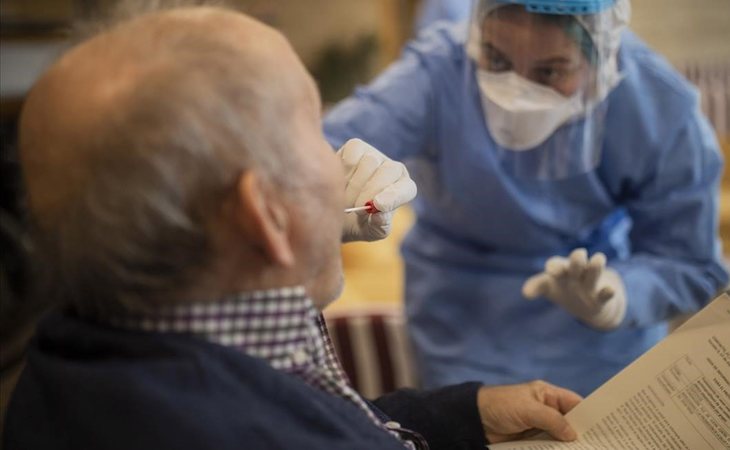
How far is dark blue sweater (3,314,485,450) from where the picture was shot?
52cm

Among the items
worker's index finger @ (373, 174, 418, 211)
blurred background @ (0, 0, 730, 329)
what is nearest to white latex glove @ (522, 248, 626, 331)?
worker's index finger @ (373, 174, 418, 211)

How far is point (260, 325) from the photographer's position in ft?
1.87

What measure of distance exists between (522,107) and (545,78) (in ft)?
0.14

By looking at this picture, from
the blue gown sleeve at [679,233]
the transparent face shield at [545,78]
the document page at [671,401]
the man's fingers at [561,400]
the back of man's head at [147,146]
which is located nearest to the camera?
the back of man's head at [147,146]

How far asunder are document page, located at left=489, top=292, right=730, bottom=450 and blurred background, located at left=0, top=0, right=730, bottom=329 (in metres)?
1.26

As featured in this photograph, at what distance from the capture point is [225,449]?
53 cm

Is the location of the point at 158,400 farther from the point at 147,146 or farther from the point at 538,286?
the point at 538,286

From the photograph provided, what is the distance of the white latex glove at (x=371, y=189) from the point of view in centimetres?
81

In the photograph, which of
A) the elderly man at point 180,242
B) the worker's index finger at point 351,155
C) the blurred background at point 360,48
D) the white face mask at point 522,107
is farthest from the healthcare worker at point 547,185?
the blurred background at point 360,48

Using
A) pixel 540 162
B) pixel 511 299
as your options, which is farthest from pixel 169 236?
pixel 511 299

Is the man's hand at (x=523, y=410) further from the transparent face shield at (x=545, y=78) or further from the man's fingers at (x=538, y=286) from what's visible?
the transparent face shield at (x=545, y=78)

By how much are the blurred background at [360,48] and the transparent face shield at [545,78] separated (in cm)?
91

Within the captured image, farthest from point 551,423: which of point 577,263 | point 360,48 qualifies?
point 360,48

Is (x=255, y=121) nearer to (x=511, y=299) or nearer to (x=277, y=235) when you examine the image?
(x=277, y=235)
